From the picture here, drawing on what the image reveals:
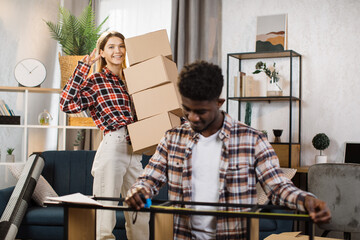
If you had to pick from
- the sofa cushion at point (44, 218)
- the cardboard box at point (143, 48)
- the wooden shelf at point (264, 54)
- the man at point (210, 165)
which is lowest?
the sofa cushion at point (44, 218)

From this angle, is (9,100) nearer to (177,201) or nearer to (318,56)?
(318,56)

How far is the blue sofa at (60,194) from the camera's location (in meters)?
3.36

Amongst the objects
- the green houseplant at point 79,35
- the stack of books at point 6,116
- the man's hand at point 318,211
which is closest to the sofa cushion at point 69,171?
the stack of books at point 6,116

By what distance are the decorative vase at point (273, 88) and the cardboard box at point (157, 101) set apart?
1.67 metres

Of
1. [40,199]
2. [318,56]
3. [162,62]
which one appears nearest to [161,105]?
[162,62]

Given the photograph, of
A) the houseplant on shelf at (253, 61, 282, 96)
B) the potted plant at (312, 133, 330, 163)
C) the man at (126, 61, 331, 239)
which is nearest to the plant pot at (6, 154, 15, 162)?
the houseplant on shelf at (253, 61, 282, 96)

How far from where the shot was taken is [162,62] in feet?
8.91

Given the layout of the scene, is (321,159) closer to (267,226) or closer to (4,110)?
(267,226)

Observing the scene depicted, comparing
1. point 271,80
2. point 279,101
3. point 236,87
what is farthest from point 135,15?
point 279,101

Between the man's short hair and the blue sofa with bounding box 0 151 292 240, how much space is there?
1.99 meters

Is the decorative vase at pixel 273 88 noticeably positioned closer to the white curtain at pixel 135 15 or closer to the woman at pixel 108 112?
the white curtain at pixel 135 15

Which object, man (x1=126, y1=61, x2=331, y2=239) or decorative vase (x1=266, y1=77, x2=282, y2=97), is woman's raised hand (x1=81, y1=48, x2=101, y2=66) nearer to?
man (x1=126, y1=61, x2=331, y2=239)

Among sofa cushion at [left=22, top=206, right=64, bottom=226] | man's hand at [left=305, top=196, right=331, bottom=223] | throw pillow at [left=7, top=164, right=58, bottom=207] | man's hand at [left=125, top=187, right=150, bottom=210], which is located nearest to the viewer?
man's hand at [left=305, top=196, right=331, bottom=223]

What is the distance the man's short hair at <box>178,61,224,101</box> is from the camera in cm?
149
